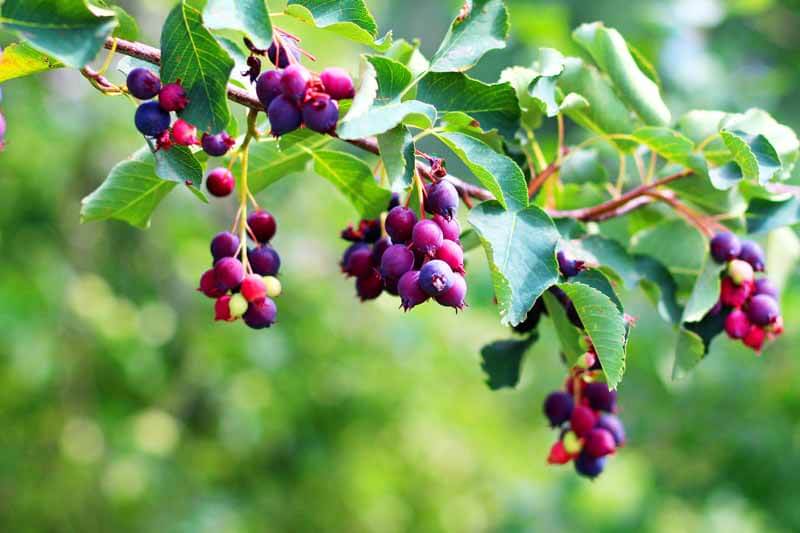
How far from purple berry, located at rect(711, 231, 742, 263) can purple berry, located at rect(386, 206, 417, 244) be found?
551 millimetres

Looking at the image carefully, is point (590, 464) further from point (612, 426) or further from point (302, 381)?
point (302, 381)

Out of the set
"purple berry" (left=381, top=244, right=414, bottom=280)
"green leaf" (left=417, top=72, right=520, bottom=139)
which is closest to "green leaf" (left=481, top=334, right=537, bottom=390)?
"green leaf" (left=417, top=72, right=520, bottom=139)

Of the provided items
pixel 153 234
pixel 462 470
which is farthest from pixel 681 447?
pixel 153 234

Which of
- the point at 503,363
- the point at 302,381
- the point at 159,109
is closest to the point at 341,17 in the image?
the point at 159,109

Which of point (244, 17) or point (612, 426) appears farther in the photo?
point (612, 426)

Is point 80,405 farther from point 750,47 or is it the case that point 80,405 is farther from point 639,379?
point 750,47

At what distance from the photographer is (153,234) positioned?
4.54 metres

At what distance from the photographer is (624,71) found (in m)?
1.28

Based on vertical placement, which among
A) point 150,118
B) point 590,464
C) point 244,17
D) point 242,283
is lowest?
point 590,464

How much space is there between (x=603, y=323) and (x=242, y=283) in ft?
1.40

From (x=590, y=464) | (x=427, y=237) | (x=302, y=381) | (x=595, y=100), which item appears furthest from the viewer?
(x=302, y=381)

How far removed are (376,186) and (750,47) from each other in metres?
3.57

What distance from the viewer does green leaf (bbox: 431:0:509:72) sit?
3.37 feet

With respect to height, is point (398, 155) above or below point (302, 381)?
above
